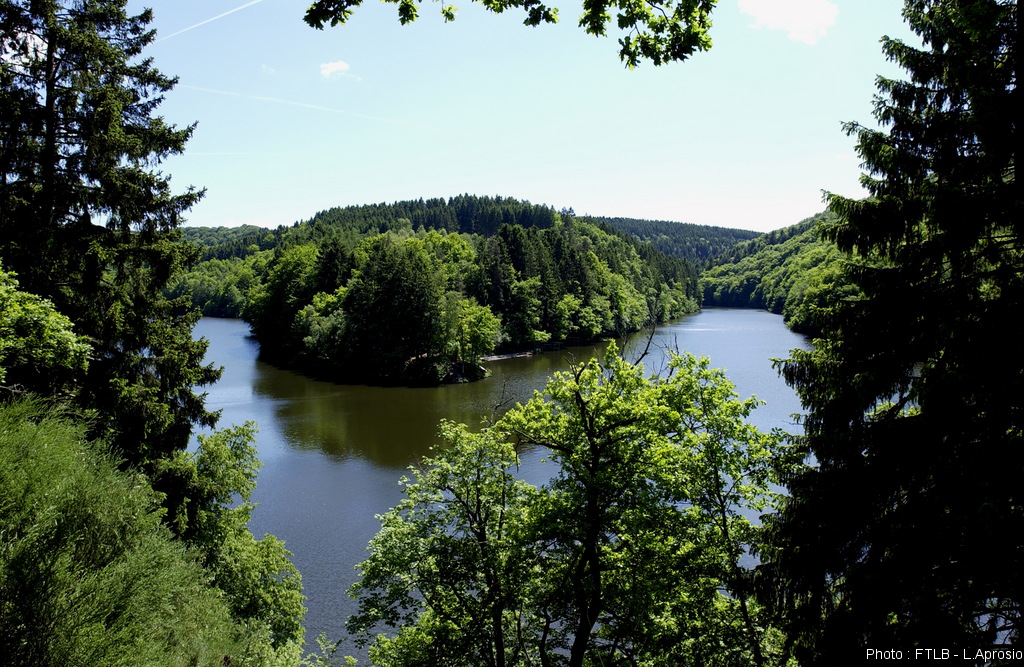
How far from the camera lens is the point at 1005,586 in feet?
16.9

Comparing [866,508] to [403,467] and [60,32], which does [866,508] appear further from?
[403,467]

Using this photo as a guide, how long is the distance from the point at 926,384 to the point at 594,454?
4820 mm

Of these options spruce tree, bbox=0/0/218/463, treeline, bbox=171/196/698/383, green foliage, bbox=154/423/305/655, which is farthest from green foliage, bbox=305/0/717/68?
treeline, bbox=171/196/698/383

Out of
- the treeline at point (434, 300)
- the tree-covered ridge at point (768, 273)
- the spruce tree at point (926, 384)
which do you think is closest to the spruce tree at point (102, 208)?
the spruce tree at point (926, 384)

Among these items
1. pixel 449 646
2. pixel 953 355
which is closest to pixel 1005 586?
pixel 953 355

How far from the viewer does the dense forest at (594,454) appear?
18.5 feet

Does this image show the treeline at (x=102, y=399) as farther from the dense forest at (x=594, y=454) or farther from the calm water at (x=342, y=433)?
the calm water at (x=342, y=433)

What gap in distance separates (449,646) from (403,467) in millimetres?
17249

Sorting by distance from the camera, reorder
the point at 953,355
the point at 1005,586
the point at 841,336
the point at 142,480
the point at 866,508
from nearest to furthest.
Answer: the point at 1005,586 → the point at 953,355 → the point at 866,508 → the point at 841,336 → the point at 142,480

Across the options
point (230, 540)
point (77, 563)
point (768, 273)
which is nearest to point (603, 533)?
point (77, 563)

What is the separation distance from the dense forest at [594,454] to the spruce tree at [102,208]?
0.04m

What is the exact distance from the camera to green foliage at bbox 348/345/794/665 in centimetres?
884

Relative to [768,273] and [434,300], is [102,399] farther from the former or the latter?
[768,273]

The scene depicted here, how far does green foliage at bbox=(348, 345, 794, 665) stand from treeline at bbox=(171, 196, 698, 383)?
15.8m
